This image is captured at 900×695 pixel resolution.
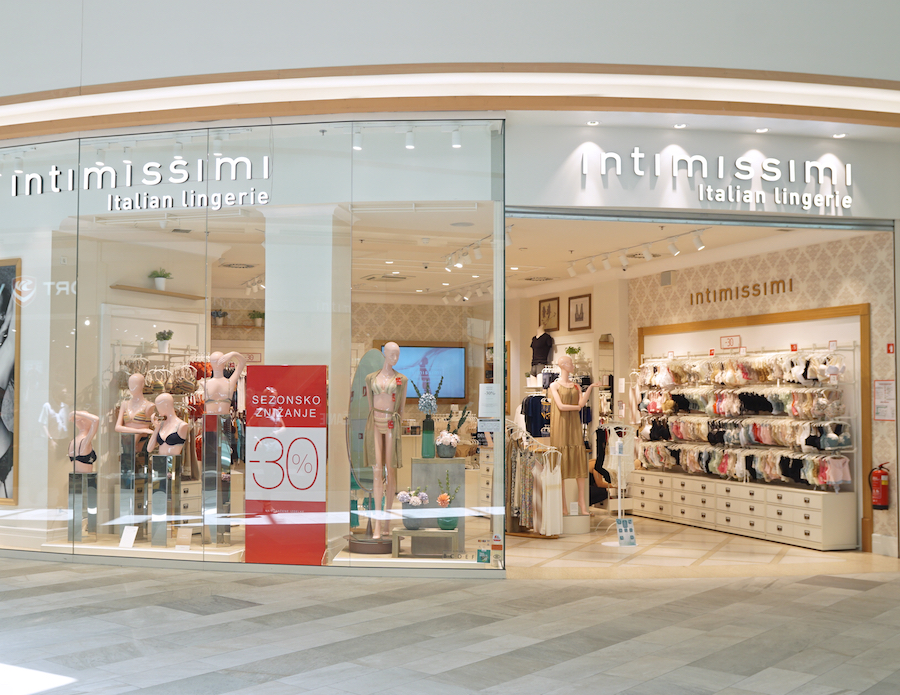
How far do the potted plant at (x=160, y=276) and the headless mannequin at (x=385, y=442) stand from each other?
6.20 feet

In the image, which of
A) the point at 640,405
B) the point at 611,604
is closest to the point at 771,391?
the point at 640,405

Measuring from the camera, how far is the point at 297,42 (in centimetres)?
598

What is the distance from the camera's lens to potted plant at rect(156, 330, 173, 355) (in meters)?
6.63

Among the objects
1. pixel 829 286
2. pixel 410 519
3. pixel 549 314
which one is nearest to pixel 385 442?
pixel 410 519

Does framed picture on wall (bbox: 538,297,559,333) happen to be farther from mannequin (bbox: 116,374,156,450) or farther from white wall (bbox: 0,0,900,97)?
mannequin (bbox: 116,374,156,450)

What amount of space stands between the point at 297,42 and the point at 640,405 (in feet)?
19.3

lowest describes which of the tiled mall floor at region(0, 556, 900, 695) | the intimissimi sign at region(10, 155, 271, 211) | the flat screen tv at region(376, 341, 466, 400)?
the tiled mall floor at region(0, 556, 900, 695)

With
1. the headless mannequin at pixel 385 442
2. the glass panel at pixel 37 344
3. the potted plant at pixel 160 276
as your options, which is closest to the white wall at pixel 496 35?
the glass panel at pixel 37 344

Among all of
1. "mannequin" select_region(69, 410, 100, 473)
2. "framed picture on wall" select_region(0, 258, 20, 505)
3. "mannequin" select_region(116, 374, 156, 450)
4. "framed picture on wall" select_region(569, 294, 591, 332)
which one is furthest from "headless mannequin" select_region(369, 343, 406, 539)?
"framed picture on wall" select_region(569, 294, 591, 332)

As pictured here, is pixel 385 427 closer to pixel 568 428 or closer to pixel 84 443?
pixel 84 443

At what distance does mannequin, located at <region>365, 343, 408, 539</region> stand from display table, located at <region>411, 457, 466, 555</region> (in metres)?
0.18

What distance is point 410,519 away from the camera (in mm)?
6297

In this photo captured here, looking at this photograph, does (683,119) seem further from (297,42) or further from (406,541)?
(406,541)

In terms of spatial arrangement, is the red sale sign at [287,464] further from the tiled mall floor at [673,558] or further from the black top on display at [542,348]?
the black top on display at [542,348]
